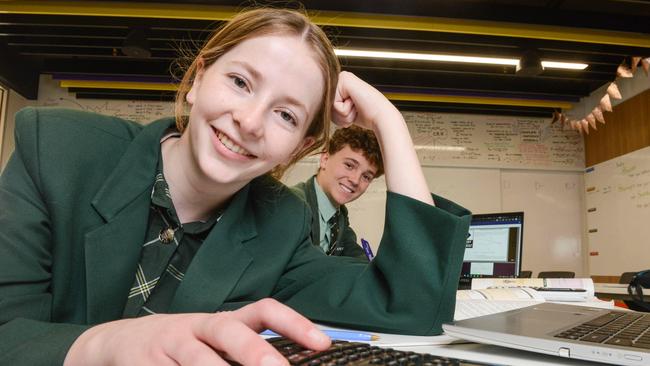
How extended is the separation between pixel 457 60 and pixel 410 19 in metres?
0.84

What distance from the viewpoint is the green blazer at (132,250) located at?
71 centimetres

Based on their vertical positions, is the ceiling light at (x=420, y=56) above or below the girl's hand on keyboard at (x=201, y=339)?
above

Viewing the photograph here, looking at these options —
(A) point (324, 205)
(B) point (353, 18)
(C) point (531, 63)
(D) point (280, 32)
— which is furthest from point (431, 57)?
(D) point (280, 32)

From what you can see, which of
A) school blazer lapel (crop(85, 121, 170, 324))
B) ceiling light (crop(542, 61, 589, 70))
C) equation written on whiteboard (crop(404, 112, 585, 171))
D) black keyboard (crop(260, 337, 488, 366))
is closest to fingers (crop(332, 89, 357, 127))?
school blazer lapel (crop(85, 121, 170, 324))

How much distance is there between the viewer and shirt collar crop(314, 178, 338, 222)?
2.46 m

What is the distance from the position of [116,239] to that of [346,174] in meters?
1.73

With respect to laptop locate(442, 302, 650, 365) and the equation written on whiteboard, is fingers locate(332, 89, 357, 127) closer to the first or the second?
laptop locate(442, 302, 650, 365)

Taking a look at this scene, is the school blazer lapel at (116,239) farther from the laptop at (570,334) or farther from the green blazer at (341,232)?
the green blazer at (341,232)

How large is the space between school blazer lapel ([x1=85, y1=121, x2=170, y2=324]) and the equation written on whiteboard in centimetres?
466

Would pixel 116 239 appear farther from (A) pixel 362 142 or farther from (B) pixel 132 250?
(A) pixel 362 142

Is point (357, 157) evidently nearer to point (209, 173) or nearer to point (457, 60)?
point (209, 173)

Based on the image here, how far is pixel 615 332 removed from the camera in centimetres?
64

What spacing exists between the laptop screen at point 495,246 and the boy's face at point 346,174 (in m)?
0.60

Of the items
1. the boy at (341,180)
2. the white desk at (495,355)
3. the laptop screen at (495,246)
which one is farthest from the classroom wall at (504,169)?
the white desk at (495,355)
